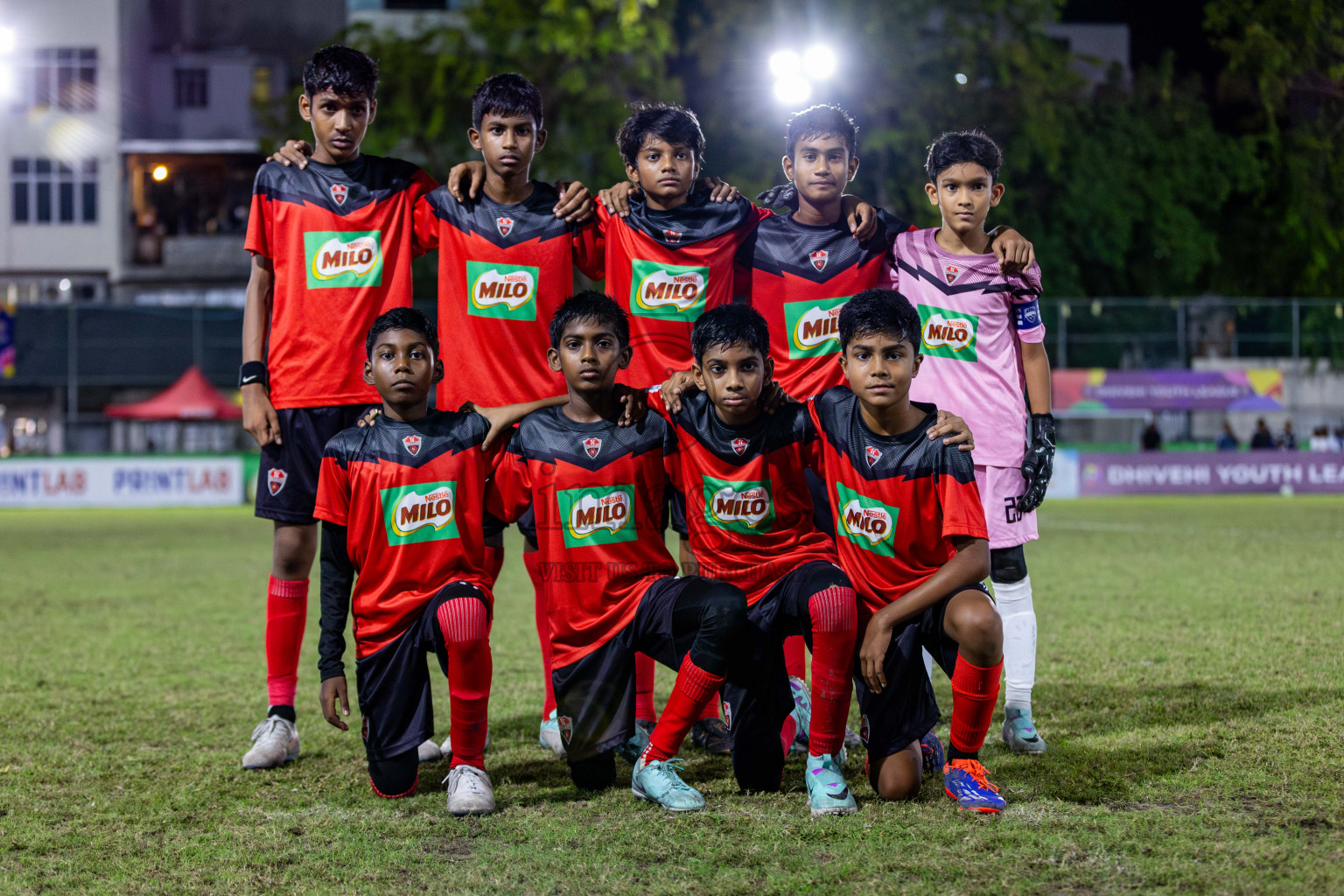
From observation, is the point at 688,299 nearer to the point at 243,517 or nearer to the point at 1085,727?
the point at 1085,727

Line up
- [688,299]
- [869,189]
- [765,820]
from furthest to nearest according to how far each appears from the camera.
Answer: [869,189]
[688,299]
[765,820]

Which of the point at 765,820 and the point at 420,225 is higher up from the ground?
the point at 420,225

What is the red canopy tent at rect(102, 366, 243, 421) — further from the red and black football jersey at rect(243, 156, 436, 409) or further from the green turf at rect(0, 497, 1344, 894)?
the red and black football jersey at rect(243, 156, 436, 409)

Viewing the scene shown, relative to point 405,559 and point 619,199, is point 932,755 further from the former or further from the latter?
point 619,199

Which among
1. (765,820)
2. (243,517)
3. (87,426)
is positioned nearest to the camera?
(765,820)

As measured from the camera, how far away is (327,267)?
402cm

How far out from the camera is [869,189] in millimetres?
21344

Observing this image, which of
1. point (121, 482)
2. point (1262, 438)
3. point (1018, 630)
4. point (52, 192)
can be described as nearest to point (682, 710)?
point (1018, 630)

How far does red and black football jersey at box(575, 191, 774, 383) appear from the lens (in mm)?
3992

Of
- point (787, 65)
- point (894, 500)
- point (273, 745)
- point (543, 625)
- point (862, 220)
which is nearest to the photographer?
point (894, 500)

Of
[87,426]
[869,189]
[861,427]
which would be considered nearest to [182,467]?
[87,426]

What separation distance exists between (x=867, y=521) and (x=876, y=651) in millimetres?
391

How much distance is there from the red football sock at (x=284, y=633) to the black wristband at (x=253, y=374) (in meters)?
0.71

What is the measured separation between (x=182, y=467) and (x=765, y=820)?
1859cm
